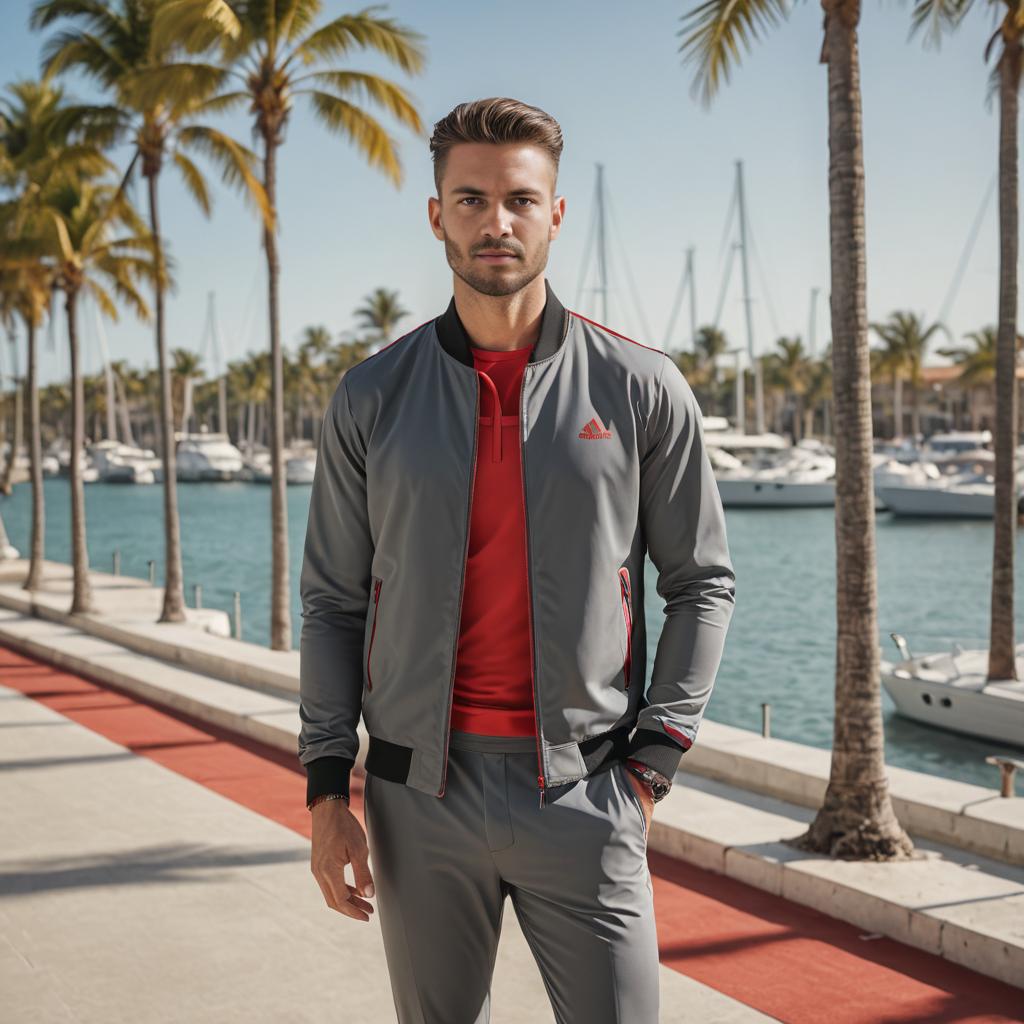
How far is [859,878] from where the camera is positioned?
5.82 m

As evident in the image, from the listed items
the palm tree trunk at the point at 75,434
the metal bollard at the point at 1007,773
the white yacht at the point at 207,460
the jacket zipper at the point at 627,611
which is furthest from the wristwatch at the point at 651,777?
the white yacht at the point at 207,460

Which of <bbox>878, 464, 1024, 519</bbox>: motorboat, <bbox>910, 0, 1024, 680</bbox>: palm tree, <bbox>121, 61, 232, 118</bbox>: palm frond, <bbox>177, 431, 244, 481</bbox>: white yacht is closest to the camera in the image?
<bbox>910, 0, 1024, 680</bbox>: palm tree

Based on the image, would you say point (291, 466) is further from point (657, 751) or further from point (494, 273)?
point (657, 751)

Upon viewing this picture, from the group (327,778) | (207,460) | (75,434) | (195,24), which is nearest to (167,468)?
(75,434)

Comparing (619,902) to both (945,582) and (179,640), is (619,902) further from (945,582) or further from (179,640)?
(945,582)

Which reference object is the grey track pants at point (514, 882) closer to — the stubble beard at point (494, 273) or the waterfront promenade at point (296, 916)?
the stubble beard at point (494, 273)

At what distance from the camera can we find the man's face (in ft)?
7.11

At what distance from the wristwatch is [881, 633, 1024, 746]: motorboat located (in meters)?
12.9

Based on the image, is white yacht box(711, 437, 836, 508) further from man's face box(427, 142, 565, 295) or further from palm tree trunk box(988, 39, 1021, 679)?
man's face box(427, 142, 565, 295)

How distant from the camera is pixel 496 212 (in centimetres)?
216

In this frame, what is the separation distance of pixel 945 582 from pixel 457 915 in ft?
133

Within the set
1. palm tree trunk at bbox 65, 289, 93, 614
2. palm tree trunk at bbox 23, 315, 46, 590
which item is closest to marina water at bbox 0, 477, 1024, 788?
palm tree trunk at bbox 23, 315, 46, 590

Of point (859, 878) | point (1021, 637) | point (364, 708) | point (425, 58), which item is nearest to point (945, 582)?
point (1021, 637)

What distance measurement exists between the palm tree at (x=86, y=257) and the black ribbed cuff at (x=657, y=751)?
17.7 m
